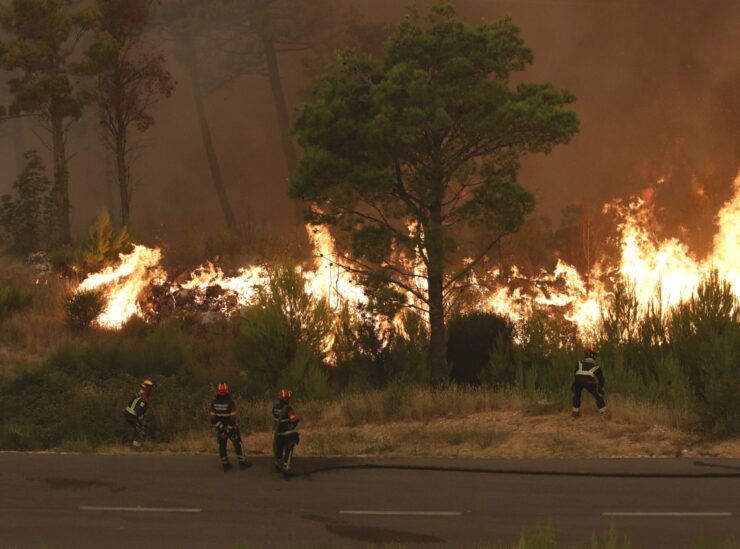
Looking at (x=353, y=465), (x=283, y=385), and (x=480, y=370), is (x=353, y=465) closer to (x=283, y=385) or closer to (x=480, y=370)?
(x=283, y=385)

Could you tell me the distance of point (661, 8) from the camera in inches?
2302

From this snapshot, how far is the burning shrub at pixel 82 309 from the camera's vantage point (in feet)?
110

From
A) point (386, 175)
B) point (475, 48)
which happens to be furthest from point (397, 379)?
point (475, 48)

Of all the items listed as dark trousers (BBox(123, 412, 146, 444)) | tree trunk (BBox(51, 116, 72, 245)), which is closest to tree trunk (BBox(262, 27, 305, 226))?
tree trunk (BBox(51, 116, 72, 245))

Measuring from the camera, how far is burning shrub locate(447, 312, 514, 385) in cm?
2898

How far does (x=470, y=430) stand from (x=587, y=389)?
8.24 ft

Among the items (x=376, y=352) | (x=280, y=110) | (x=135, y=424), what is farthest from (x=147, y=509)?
(x=280, y=110)

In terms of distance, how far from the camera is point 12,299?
113 feet

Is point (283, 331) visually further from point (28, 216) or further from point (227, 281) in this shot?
point (28, 216)

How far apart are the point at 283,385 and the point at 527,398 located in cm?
713

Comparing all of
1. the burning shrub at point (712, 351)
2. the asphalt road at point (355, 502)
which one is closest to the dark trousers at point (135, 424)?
the asphalt road at point (355, 502)

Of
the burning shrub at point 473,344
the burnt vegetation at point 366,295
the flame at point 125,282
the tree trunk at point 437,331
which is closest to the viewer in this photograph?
the burnt vegetation at point 366,295

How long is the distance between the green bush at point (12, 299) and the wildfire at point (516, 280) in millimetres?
2000

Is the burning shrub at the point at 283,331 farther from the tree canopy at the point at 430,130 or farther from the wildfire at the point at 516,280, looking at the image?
the tree canopy at the point at 430,130
